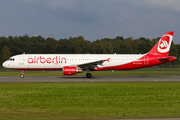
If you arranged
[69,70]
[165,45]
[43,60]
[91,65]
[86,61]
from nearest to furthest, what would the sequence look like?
[69,70], [91,65], [43,60], [86,61], [165,45]

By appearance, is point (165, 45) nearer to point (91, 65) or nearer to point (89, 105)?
point (91, 65)

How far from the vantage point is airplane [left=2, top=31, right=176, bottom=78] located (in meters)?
31.4

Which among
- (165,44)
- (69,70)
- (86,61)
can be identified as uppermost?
(165,44)

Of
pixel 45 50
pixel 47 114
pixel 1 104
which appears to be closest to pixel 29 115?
pixel 47 114

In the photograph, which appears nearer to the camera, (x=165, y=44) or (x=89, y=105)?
(x=89, y=105)

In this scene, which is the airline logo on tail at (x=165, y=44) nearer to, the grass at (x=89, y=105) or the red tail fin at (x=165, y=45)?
the red tail fin at (x=165, y=45)

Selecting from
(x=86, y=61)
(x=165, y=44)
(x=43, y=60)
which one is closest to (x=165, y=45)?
(x=165, y=44)

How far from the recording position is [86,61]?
3247 cm

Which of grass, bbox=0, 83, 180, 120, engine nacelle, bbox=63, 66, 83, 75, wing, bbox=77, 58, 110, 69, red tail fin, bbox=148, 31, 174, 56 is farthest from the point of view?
red tail fin, bbox=148, 31, 174, 56

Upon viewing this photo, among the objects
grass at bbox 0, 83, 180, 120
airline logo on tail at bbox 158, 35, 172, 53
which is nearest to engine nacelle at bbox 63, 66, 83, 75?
airline logo on tail at bbox 158, 35, 172, 53

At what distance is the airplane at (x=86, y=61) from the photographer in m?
31.4

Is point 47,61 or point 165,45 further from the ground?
point 165,45

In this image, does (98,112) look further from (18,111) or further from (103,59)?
(103,59)

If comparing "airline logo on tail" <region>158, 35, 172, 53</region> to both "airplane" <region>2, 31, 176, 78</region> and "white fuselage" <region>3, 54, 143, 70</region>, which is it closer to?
"airplane" <region>2, 31, 176, 78</region>
